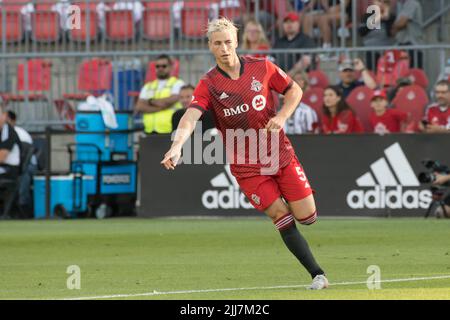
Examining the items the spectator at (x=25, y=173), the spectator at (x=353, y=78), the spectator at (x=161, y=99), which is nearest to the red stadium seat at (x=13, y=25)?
the spectator at (x=25, y=173)

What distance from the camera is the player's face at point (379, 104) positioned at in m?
21.1

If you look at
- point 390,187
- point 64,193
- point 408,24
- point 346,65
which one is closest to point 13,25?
point 64,193

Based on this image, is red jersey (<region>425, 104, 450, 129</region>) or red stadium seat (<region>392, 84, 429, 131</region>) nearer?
red jersey (<region>425, 104, 450, 129</region>)

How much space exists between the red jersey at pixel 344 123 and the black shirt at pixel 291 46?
2.02 meters

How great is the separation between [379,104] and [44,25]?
24.7 feet

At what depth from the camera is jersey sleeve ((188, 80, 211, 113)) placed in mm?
11375

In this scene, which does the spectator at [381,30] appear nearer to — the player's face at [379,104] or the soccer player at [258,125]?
the player's face at [379,104]

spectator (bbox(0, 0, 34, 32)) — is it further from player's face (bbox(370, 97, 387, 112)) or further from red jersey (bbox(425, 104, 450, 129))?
red jersey (bbox(425, 104, 450, 129))

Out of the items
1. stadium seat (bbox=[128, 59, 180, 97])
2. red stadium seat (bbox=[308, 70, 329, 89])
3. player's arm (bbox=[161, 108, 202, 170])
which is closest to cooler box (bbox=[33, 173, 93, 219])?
stadium seat (bbox=[128, 59, 180, 97])

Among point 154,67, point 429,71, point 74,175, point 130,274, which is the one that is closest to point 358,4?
point 429,71

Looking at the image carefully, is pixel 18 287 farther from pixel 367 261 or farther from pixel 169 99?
pixel 169 99

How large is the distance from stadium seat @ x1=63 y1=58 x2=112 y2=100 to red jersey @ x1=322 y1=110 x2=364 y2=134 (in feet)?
15.2

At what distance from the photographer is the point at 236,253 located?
50.8 ft

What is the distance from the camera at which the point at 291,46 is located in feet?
75.9
